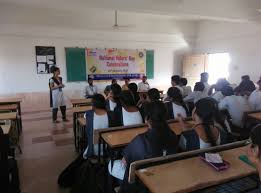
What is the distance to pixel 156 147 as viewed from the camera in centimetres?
167

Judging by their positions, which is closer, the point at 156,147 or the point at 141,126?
the point at 156,147

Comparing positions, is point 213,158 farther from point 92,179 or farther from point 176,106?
point 176,106

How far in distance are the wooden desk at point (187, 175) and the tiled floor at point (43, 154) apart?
164cm

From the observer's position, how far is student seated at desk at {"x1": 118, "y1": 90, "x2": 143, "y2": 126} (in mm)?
2662

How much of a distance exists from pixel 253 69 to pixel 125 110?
5292 mm

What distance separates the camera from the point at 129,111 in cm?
Answer: 272

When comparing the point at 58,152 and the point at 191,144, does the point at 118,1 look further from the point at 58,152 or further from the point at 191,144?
the point at 191,144

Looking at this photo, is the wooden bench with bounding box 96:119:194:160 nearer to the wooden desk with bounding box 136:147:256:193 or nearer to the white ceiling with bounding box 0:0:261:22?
the wooden desk with bounding box 136:147:256:193

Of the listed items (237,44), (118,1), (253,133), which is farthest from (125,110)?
(237,44)

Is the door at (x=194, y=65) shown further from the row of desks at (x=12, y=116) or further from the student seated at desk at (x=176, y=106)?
the row of desks at (x=12, y=116)

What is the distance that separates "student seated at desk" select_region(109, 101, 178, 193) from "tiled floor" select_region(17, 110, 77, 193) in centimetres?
133

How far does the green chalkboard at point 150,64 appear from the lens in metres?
7.99

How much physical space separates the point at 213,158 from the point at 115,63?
625 centimetres

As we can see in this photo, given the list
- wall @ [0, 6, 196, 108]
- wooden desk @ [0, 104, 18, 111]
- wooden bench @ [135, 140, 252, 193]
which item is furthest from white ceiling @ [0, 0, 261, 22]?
wooden bench @ [135, 140, 252, 193]
